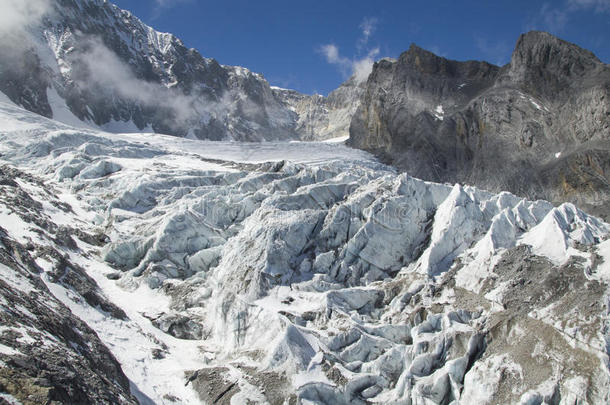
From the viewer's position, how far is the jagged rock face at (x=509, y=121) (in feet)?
255

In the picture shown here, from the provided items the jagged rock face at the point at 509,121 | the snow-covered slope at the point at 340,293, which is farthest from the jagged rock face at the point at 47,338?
the jagged rock face at the point at 509,121

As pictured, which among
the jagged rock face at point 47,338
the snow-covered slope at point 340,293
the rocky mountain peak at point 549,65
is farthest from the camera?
the rocky mountain peak at point 549,65

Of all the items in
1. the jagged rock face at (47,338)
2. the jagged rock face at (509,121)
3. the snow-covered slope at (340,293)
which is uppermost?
the jagged rock face at (509,121)

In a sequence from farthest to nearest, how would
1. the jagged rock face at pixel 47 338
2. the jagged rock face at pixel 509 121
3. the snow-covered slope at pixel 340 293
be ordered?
1. the jagged rock face at pixel 509 121
2. the snow-covered slope at pixel 340 293
3. the jagged rock face at pixel 47 338

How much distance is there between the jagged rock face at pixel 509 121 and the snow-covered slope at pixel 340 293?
43732 mm

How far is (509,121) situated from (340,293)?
76688 millimetres

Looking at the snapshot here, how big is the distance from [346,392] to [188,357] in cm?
1214

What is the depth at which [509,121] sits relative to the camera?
9562 cm

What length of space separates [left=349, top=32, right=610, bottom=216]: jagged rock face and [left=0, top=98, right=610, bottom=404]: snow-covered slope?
43.7m

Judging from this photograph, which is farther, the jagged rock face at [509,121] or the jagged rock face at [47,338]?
the jagged rock face at [509,121]

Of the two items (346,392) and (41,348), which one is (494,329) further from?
(41,348)

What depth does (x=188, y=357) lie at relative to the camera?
32.2m

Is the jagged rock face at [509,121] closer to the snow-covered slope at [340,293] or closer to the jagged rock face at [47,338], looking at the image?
the snow-covered slope at [340,293]

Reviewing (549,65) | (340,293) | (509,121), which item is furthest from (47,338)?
(549,65)
